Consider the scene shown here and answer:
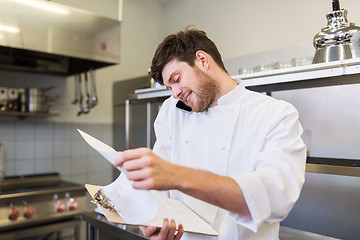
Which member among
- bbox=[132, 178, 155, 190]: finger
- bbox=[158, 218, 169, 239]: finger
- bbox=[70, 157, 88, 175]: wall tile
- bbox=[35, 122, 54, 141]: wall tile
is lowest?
bbox=[70, 157, 88, 175]: wall tile

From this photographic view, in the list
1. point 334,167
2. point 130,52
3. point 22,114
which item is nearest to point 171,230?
point 334,167

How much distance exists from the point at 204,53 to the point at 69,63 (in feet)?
6.01

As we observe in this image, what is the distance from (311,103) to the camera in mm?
2033

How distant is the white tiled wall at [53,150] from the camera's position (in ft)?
8.57

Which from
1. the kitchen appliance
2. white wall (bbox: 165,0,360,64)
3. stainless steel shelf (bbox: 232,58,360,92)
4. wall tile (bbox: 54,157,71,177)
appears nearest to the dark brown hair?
stainless steel shelf (bbox: 232,58,360,92)

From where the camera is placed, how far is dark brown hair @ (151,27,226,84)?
1.03 m

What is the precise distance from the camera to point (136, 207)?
729 mm

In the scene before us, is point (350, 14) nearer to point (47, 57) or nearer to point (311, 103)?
point (311, 103)

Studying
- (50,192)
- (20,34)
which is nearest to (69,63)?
(20,34)

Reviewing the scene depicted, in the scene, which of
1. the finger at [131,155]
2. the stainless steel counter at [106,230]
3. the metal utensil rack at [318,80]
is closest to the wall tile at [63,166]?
the stainless steel counter at [106,230]

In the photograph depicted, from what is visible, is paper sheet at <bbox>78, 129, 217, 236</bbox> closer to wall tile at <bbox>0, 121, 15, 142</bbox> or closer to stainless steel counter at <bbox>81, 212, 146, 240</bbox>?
stainless steel counter at <bbox>81, 212, 146, 240</bbox>

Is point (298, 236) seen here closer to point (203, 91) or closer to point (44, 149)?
point (203, 91)

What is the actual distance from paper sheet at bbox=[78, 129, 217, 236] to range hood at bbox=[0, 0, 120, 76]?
5.22 ft

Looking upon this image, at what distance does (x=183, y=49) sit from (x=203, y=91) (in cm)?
15
